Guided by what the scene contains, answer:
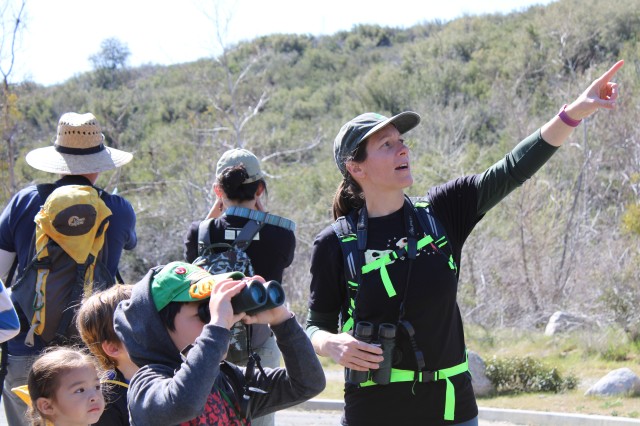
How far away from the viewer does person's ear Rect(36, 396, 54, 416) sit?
2996 mm

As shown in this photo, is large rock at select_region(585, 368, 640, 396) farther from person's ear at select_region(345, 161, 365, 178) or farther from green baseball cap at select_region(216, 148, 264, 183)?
person's ear at select_region(345, 161, 365, 178)

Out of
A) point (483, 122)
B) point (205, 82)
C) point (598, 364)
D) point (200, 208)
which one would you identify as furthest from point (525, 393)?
point (483, 122)

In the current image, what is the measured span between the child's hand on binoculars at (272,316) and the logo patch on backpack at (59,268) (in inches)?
64.8

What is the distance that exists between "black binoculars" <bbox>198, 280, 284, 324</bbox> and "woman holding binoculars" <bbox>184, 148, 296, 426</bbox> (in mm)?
1953

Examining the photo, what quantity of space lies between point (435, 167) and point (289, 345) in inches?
724

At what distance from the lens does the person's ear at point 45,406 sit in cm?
300

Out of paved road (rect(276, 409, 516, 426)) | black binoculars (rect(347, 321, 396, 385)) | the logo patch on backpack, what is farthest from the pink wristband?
paved road (rect(276, 409, 516, 426))

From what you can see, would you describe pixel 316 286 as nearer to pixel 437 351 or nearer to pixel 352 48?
pixel 437 351

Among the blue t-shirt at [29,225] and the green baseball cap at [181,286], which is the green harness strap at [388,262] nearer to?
the green baseball cap at [181,286]

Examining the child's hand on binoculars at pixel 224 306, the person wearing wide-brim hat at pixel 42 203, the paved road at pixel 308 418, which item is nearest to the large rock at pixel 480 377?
the paved road at pixel 308 418

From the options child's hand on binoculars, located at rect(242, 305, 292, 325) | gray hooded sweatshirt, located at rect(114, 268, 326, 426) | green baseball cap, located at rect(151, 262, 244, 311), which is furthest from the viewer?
child's hand on binoculars, located at rect(242, 305, 292, 325)

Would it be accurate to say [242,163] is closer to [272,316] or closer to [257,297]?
[272,316]

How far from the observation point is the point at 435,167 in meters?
20.8

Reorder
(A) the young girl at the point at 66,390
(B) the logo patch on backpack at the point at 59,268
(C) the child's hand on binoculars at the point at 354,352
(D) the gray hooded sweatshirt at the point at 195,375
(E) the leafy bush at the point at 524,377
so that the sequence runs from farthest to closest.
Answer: (E) the leafy bush at the point at 524,377
(B) the logo patch on backpack at the point at 59,268
(C) the child's hand on binoculars at the point at 354,352
(A) the young girl at the point at 66,390
(D) the gray hooded sweatshirt at the point at 195,375
